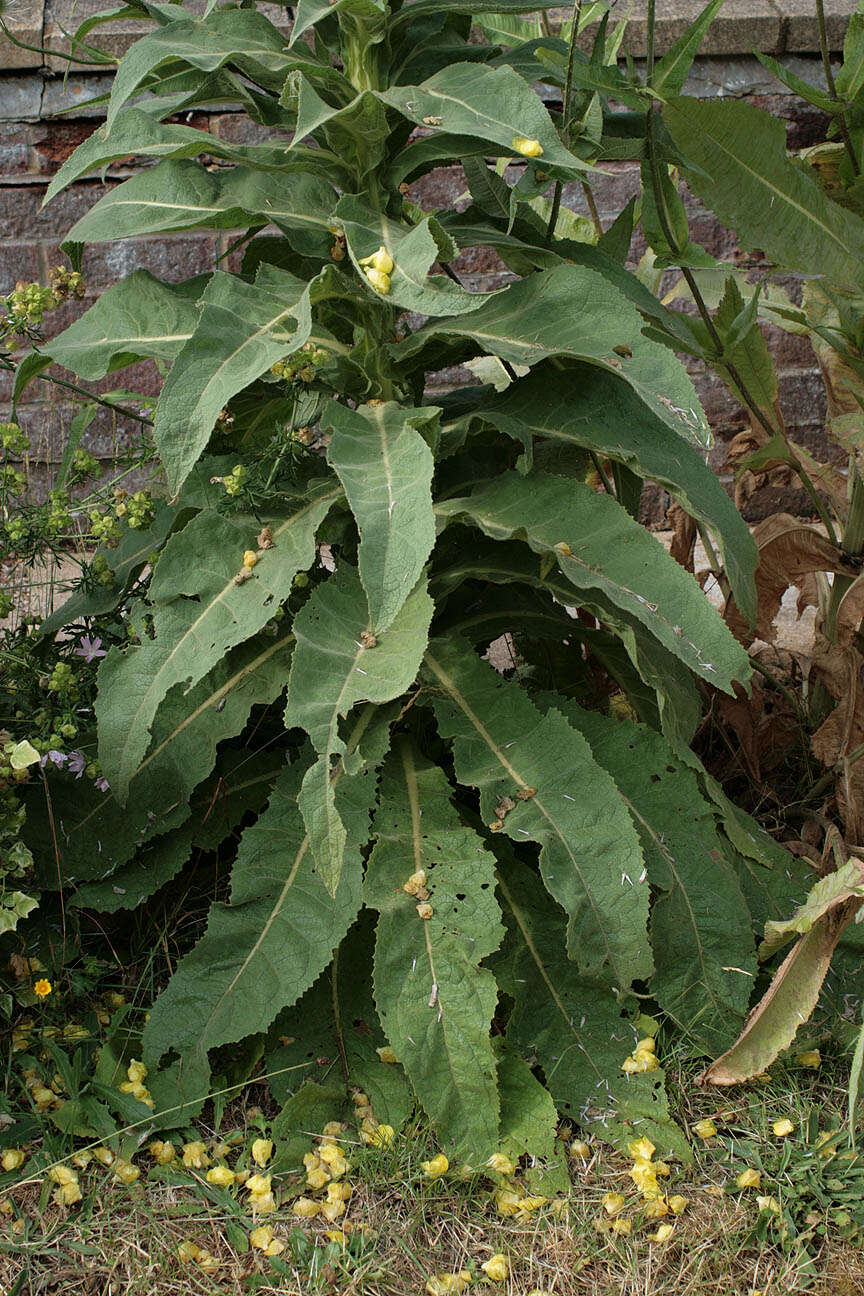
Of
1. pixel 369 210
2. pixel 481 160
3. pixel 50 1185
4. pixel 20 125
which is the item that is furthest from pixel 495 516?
pixel 20 125

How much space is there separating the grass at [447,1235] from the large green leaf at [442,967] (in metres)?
0.10

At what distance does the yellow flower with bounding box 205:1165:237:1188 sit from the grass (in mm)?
15

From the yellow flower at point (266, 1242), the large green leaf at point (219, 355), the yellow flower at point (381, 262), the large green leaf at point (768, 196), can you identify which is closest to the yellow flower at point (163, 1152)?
Result: the yellow flower at point (266, 1242)

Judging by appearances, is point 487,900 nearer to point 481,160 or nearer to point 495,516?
point 495,516

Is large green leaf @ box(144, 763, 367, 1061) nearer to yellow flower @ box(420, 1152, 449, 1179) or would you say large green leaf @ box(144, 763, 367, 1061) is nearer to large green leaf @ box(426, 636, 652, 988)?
large green leaf @ box(426, 636, 652, 988)

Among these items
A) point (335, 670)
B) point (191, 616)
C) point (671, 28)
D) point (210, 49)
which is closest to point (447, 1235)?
point (335, 670)

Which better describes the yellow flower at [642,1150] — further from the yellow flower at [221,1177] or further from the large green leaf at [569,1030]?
the yellow flower at [221,1177]

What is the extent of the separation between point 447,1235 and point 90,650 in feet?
3.40

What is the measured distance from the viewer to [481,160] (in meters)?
1.89

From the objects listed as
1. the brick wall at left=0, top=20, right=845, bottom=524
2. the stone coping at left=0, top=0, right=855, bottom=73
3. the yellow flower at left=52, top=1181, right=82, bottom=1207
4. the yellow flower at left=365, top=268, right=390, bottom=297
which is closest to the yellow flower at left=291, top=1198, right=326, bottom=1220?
the yellow flower at left=52, top=1181, right=82, bottom=1207

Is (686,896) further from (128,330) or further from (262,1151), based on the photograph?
(128,330)

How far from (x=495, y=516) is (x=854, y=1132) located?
0.97 metres

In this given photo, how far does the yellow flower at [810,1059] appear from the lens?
173cm

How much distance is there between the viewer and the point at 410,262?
151cm
